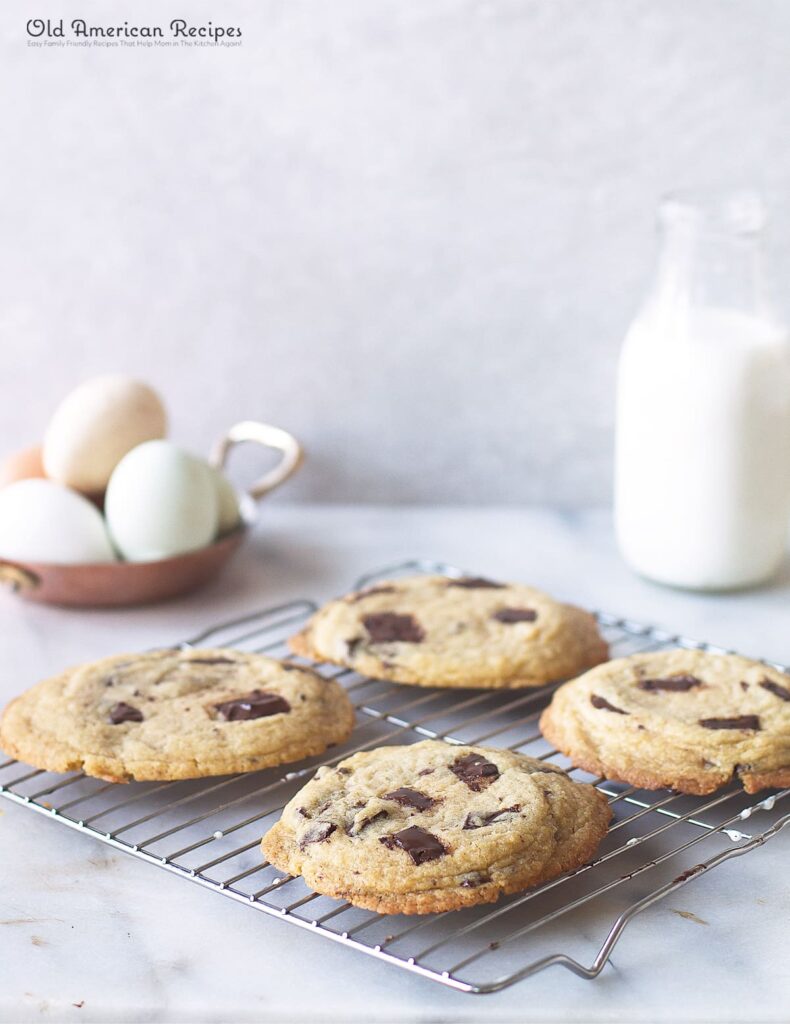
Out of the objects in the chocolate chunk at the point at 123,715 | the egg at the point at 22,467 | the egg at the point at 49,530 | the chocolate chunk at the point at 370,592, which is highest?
the egg at the point at 22,467

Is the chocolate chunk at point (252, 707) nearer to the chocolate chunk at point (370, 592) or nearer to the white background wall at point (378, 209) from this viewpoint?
the chocolate chunk at point (370, 592)

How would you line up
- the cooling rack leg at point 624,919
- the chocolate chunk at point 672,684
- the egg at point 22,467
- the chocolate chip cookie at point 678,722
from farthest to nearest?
the egg at point 22,467
the chocolate chunk at point 672,684
the chocolate chip cookie at point 678,722
the cooling rack leg at point 624,919

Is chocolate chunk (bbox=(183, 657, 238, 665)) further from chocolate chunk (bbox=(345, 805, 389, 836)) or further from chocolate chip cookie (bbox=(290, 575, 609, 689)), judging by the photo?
chocolate chunk (bbox=(345, 805, 389, 836))

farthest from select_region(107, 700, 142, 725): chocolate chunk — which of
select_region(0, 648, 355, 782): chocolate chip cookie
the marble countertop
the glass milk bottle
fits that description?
the glass milk bottle

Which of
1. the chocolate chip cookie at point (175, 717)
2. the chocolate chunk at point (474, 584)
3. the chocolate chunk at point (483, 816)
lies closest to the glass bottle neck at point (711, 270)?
the chocolate chunk at point (474, 584)

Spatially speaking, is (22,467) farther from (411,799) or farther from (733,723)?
(733,723)

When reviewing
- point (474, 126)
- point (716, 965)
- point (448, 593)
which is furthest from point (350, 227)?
point (716, 965)
